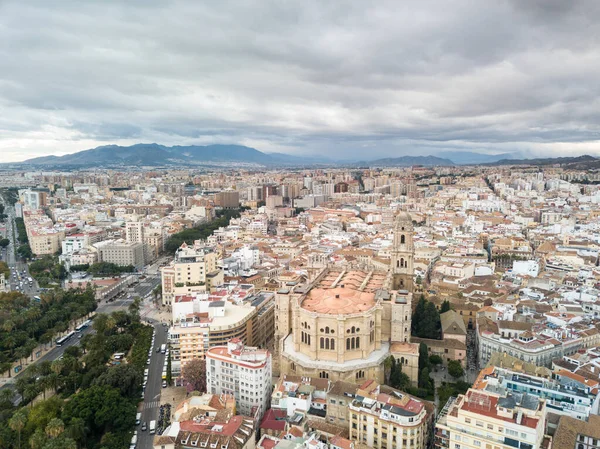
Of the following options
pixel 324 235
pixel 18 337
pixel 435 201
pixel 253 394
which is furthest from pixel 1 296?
pixel 435 201

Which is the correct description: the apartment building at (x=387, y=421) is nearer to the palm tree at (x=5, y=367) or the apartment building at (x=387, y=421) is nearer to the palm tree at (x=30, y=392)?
the palm tree at (x=30, y=392)

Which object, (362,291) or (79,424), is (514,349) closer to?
(362,291)

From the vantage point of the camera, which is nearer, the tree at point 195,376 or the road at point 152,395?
the road at point 152,395

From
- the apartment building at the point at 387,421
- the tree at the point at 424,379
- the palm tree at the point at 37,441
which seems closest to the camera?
the apartment building at the point at 387,421

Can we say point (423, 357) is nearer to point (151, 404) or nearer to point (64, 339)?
point (151, 404)

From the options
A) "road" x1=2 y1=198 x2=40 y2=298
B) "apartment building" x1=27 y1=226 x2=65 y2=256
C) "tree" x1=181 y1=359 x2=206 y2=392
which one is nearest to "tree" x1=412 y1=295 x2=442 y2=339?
"tree" x1=181 y1=359 x2=206 y2=392

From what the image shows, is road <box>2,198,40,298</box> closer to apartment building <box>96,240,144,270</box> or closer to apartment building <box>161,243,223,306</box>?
apartment building <box>96,240,144,270</box>

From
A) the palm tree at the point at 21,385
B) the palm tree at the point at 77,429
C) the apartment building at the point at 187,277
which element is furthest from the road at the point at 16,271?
the palm tree at the point at 77,429
